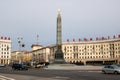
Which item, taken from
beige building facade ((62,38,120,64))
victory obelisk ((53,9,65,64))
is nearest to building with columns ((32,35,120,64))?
beige building facade ((62,38,120,64))

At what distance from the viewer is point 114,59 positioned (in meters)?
123

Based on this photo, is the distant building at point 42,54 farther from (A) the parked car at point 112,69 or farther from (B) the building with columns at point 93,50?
(A) the parked car at point 112,69

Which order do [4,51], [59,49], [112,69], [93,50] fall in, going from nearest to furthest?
1. [112,69]
2. [59,49]
3. [93,50]
4. [4,51]

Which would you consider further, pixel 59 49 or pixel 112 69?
pixel 59 49

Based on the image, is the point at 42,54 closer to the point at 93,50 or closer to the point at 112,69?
the point at 93,50

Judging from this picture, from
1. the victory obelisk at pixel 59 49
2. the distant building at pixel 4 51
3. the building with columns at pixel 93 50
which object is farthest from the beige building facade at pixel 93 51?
the victory obelisk at pixel 59 49

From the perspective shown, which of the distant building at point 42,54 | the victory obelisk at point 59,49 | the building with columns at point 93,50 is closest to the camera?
the victory obelisk at point 59,49

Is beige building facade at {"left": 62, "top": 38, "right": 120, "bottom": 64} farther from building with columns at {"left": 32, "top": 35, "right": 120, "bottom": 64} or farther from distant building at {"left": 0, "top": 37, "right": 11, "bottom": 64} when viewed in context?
distant building at {"left": 0, "top": 37, "right": 11, "bottom": 64}

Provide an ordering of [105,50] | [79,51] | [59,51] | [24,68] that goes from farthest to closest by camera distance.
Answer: [79,51], [105,50], [59,51], [24,68]

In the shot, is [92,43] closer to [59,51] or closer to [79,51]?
[79,51]

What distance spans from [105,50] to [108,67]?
101726 mm

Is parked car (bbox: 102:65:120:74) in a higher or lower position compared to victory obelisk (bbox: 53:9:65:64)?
lower

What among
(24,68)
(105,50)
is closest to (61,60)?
(24,68)

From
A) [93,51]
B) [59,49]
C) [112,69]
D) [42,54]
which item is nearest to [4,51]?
[42,54]
